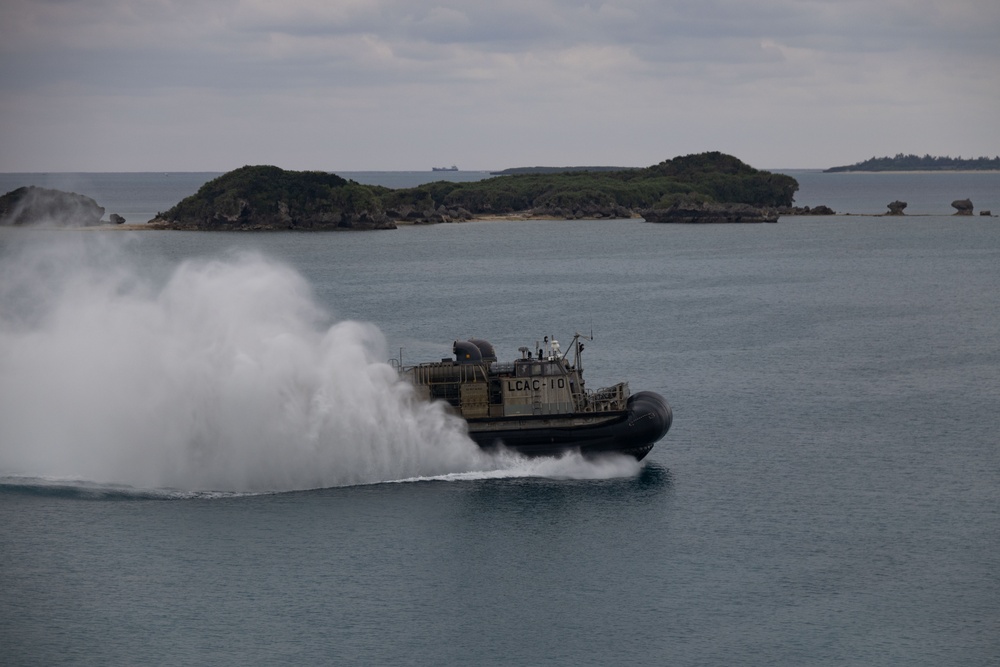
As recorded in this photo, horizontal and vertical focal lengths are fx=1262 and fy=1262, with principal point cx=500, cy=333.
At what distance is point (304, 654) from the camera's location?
36781mm

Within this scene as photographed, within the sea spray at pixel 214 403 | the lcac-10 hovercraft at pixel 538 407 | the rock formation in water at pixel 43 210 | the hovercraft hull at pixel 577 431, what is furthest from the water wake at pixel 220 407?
the rock formation in water at pixel 43 210

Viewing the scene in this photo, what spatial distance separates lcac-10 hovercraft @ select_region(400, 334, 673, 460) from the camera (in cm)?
5281

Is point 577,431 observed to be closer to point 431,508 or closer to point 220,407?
point 431,508

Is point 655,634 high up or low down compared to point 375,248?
down

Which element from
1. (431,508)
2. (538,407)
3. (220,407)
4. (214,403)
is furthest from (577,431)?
(214,403)

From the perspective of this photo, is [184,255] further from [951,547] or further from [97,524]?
[951,547]

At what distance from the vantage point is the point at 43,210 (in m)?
189

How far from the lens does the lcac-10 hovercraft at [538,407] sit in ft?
173

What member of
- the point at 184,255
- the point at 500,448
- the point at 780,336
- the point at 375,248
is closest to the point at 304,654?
the point at 500,448

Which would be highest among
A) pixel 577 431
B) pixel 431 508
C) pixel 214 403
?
pixel 214 403

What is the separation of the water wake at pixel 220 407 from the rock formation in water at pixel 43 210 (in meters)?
134

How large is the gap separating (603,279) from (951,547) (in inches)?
3319

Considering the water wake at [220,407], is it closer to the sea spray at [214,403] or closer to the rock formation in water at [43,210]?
the sea spray at [214,403]

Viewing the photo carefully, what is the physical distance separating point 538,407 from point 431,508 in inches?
295
